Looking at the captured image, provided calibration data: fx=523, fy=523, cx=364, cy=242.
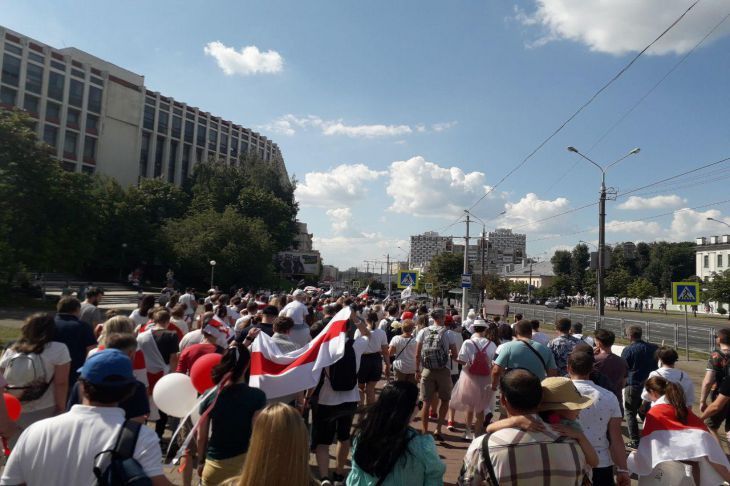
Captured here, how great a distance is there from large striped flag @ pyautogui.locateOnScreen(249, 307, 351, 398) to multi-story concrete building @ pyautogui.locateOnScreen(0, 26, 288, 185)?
54.2m

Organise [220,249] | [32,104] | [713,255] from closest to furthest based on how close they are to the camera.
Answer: [220,249], [32,104], [713,255]

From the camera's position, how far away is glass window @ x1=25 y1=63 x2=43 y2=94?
194 ft

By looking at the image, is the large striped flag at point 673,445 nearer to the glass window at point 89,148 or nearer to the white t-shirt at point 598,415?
the white t-shirt at point 598,415

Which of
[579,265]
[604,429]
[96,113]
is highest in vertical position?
[96,113]

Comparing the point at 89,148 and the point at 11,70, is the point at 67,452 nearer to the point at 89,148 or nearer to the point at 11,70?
the point at 11,70

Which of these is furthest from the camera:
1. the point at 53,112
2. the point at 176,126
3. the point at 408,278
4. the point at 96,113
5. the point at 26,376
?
the point at 176,126

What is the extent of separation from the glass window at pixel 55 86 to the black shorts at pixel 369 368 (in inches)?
2661

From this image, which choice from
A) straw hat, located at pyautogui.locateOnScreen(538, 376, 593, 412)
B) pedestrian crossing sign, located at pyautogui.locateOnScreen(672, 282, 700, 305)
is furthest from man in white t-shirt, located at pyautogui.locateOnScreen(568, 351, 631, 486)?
pedestrian crossing sign, located at pyautogui.locateOnScreen(672, 282, 700, 305)

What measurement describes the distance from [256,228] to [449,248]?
2199cm

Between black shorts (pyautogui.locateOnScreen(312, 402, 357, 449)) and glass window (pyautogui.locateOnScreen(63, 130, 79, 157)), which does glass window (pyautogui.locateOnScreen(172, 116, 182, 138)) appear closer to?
glass window (pyautogui.locateOnScreen(63, 130, 79, 157))

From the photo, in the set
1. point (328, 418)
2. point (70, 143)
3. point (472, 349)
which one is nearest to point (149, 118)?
point (70, 143)

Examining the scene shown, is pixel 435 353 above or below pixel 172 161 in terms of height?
below

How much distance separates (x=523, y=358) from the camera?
6.21m

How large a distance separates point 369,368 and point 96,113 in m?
70.2
